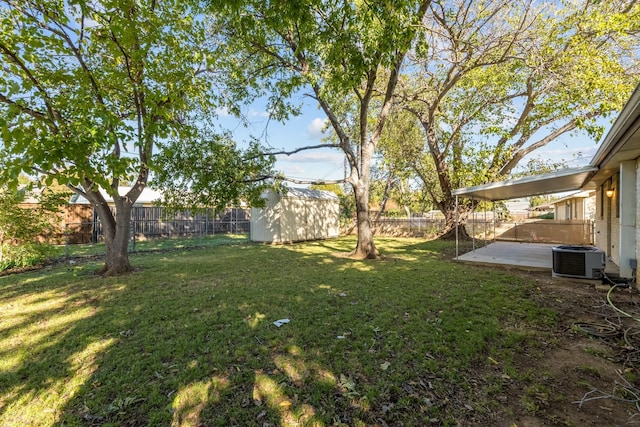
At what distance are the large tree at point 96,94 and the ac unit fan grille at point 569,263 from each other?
766cm

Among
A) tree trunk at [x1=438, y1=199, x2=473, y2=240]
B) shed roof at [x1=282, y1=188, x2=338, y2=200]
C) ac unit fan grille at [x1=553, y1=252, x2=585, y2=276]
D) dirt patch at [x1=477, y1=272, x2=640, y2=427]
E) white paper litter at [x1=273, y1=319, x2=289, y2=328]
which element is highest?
shed roof at [x1=282, y1=188, x2=338, y2=200]

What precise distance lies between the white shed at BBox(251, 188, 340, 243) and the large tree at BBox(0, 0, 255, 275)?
708 centimetres

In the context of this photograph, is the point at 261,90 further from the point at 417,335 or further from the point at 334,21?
the point at 417,335

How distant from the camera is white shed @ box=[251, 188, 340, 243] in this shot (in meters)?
14.2

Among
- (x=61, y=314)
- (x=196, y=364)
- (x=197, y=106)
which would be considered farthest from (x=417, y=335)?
(x=197, y=106)

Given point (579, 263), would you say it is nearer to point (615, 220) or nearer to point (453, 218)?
point (615, 220)

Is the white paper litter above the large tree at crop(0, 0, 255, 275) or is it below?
below

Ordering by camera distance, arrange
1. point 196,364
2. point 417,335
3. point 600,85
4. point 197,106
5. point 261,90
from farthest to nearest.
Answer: point 261,90 < point 197,106 < point 600,85 < point 417,335 < point 196,364

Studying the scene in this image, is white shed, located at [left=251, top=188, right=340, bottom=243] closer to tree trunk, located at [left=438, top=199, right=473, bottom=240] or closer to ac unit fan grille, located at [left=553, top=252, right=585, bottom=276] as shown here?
tree trunk, located at [left=438, top=199, right=473, bottom=240]

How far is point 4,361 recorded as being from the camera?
3068mm

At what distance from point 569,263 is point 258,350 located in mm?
6768

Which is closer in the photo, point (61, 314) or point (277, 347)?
point (277, 347)

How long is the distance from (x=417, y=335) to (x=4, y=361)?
442 cm

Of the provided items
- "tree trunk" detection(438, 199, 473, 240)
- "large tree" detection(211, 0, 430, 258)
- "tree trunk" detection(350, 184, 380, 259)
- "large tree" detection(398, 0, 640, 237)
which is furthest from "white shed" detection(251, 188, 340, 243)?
"large tree" detection(398, 0, 640, 237)
